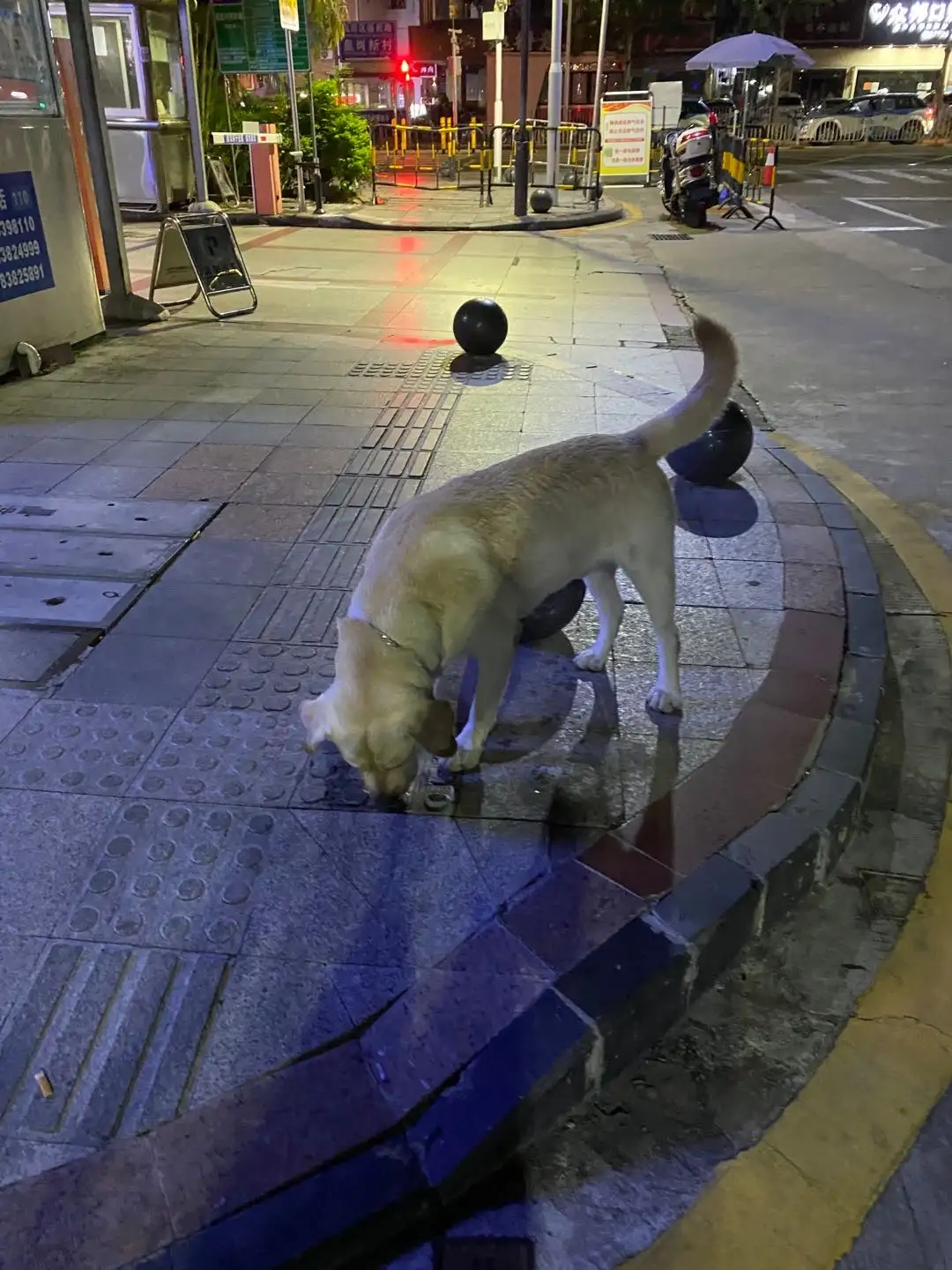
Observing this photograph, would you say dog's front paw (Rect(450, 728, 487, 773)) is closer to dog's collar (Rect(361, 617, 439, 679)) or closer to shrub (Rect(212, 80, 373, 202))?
dog's collar (Rect(361, 617, 439, 679))

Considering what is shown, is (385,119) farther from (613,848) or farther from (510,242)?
(613,848)

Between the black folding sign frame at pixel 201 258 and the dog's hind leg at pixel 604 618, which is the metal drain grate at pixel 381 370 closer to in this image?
the black folding sign frame at pixel 201 258

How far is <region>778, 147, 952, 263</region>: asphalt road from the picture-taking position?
1658cm

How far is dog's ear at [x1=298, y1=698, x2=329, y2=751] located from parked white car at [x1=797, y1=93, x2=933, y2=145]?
152 feet

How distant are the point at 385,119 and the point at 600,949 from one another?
43501 mm

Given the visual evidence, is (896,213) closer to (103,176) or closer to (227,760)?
(103,176)

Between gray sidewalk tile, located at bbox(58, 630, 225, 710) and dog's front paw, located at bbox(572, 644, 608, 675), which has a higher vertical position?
gray sidewalk tile, located at bbox(58, 630, 225, 710)

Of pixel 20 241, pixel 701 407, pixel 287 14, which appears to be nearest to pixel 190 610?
pixel 701 407

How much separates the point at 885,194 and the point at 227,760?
24.7 metres

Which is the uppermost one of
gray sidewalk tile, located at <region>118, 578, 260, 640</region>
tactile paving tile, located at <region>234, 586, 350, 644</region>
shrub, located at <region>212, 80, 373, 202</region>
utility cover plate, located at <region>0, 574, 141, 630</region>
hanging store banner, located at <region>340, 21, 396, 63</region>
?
hanging store banner, located at <region>340, 21, 396, 63</region>

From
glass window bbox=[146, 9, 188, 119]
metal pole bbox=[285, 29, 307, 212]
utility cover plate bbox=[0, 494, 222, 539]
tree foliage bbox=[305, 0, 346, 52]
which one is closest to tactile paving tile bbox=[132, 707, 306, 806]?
utility cover plate bbox=[0, 494, 222, 539]

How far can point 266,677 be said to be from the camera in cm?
359

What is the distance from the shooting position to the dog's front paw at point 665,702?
11.4 ft

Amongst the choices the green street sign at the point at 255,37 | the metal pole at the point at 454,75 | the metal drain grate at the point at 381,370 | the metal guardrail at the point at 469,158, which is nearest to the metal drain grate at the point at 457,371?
the metal drain grate at the point at 381,370
